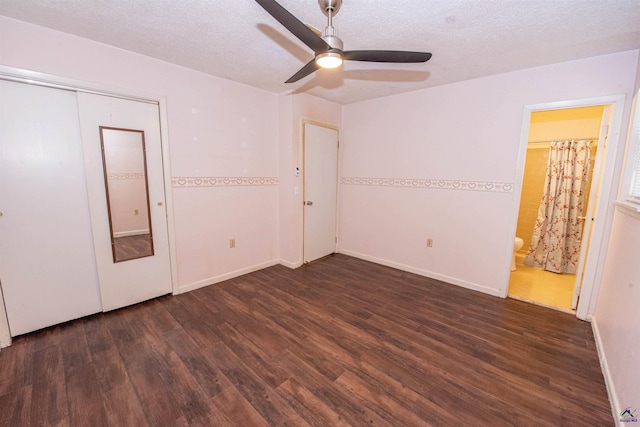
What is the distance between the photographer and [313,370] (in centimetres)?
183

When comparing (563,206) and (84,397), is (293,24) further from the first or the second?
(563,206)

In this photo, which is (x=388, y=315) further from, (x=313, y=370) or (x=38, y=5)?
(x=38, y=5)

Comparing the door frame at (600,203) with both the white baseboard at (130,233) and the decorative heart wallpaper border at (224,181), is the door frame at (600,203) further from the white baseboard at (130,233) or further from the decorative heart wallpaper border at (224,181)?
the white baseboard at (130,233)

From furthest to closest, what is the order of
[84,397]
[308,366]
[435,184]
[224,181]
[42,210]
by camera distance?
[435,184], [224,181], [42,210], [308,366], [84,397]

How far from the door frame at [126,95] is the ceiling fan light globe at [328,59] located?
188 cm

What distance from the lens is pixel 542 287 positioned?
3254mm

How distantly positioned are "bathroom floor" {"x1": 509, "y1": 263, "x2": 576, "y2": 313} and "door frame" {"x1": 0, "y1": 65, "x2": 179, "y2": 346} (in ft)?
12.6

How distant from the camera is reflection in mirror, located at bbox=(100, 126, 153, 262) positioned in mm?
2396

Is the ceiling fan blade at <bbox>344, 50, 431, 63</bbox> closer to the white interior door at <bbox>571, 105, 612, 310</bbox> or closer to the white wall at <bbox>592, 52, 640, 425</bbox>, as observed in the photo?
the white wall at <bbox>592, 52, 640, 425</bbox>

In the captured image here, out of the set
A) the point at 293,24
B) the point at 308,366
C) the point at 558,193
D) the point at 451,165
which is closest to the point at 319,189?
the point at 451,165

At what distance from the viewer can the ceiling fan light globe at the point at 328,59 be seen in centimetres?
151

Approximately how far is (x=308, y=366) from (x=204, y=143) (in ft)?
8.22

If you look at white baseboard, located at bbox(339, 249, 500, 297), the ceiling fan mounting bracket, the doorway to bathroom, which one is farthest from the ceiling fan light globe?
the doorway to bathroom

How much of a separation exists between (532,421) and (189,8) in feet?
10.8
